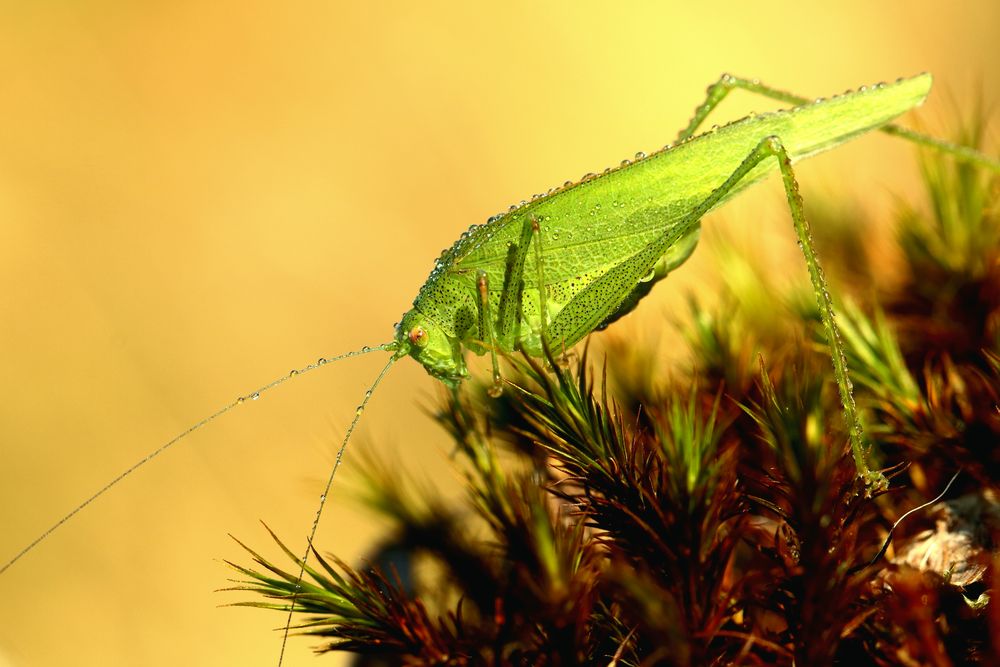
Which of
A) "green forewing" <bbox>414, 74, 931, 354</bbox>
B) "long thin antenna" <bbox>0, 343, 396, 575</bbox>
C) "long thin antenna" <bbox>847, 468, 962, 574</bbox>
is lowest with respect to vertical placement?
"long thin antenna" <bbox>847, 468, 962, 574</bbox>

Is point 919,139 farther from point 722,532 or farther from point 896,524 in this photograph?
point 722,532

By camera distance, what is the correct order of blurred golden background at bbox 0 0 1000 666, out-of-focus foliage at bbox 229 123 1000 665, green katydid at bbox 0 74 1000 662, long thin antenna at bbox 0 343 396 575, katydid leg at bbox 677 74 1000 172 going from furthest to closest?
blurred golden background at bbox 0 0 1000 666 → katydid leg at bbox 677 74 1000 172 → green katydid at bbox 0 74 1000 662 → long thin antenna at bbox 0 343 396 575 → out-of-focus foliage at bbox 229 123 1000 665

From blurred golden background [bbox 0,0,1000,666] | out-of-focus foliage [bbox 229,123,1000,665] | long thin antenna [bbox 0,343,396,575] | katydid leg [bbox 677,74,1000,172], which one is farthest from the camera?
blurred golden background [bbox 0,0,1000,666]

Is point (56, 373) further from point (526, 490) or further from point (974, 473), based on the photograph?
point (974, 473)

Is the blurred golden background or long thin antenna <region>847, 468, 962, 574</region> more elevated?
the blurred golden background

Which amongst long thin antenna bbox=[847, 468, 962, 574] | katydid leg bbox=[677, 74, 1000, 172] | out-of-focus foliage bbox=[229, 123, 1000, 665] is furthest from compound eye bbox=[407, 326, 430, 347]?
long thin antenna bbox=[847, 468, 962, 574]

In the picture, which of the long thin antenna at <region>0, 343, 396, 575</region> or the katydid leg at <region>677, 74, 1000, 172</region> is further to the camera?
the katydid leg at <region>677, 74, 1000, 172</region>

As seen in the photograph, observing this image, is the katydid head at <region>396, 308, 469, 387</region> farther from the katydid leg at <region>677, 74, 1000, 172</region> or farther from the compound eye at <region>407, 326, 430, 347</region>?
the katydid leg at <region>677, 74, 1000, 172</region>

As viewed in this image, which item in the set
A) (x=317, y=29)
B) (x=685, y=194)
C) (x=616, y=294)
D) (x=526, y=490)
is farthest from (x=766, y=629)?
(x=317, y=29)
